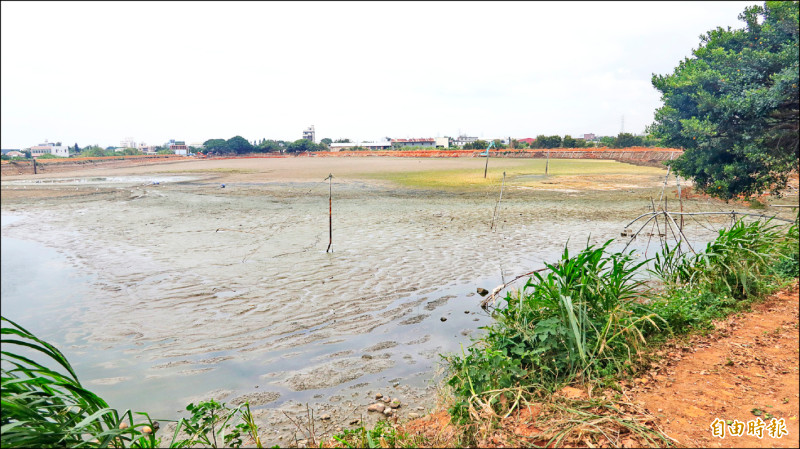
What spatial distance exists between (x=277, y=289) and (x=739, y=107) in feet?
29.1

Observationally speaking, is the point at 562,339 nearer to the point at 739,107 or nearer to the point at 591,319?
the point at 591,319

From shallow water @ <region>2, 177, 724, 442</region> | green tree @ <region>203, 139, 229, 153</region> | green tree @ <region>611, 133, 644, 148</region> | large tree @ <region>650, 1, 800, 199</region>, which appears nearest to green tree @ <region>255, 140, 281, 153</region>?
green tree @ <region>203, 139, 229, 153</region>

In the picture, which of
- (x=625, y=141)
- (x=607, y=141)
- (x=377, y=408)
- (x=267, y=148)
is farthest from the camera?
(x=267, y=148)

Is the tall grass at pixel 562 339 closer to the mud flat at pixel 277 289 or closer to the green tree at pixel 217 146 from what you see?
the mud flat at pixel 277 289

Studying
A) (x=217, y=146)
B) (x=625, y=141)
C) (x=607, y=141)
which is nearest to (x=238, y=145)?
(x=217, y=146)

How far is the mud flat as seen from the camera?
520 cm

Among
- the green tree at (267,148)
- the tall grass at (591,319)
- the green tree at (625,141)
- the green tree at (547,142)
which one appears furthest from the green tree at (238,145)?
the tall grass at (591,319)

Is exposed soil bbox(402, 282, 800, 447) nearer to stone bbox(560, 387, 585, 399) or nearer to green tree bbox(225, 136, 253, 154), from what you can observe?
stone bbox(560, 387, 585, 399)

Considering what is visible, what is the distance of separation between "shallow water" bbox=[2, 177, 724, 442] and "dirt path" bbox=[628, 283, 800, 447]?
150 centimetres

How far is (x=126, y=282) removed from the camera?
904 centimetres

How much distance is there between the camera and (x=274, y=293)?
327 inches

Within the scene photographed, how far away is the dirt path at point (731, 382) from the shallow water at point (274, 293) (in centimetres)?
150

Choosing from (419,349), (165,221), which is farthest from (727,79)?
(165,221)

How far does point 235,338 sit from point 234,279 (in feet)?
9.79
